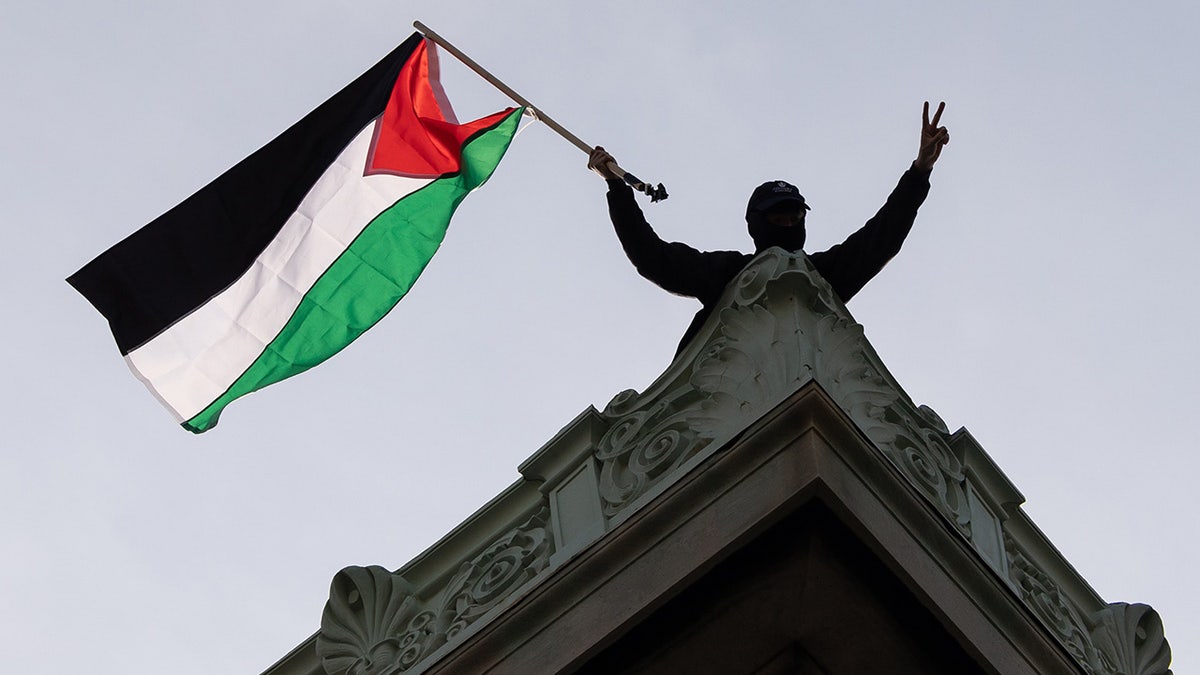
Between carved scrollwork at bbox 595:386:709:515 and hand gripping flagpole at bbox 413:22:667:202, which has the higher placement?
hand gripping flagpole at bbox 413:22:667:202

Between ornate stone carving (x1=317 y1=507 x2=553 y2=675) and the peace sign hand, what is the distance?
→ 3937mm

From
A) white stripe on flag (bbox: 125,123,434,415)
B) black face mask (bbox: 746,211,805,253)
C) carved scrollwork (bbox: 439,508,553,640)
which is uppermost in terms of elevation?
white stripe on flag (bbox: 125,123,434,415)

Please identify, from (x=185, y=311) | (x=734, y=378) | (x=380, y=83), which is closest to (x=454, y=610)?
(x=734, y=378)

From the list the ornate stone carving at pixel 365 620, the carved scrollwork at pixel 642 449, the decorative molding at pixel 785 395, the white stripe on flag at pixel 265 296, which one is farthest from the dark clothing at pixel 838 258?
the ornate stone carving at pixel 365 620

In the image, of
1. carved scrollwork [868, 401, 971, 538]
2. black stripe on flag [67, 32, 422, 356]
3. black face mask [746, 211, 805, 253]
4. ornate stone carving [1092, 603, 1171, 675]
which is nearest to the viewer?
carved scrollwork [868, 401, 971, 538]

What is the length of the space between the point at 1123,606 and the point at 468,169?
6154mm

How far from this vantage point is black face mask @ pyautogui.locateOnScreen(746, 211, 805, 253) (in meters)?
13.3

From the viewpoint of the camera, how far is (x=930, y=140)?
13.0 meters

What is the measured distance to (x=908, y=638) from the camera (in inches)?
352

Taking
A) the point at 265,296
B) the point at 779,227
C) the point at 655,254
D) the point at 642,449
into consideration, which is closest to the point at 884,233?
the point at 779,227

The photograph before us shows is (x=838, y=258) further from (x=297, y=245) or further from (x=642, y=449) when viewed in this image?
(x=297, y=245)

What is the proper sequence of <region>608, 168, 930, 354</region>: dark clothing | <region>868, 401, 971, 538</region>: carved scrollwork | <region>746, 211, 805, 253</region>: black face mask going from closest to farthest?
<region>868, 401, 971, 538</region>: carved scrollwork, <region>608, 168, 930, 354</region>: dark clothing, <region>746, 211, 805, 253</region>: black face mask

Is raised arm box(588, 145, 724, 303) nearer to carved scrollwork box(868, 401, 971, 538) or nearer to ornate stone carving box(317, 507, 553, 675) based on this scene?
carved scrollwork box(868, 401, 971, 538)

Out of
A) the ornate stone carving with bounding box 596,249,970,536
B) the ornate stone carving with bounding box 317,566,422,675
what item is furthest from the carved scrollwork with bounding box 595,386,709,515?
the ornate stone carving with bounding box 317,566,422,675
